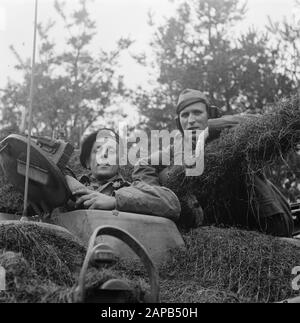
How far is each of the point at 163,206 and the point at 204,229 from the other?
0.33 meters

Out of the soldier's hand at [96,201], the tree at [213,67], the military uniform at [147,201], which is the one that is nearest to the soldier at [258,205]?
the military uniform at [147,201]

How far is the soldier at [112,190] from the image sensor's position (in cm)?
458

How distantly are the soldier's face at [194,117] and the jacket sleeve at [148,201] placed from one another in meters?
1.22

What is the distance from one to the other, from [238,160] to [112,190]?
3.22 ft

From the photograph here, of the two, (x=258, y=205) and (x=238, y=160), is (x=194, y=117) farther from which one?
(x=258, y=205)

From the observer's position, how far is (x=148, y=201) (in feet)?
15.1

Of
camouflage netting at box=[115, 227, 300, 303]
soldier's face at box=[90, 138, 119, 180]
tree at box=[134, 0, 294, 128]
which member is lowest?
camouflage netting at box=[115, 227, 300, 303]

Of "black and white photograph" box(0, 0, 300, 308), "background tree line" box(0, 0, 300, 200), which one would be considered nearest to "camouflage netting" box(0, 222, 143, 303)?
"black and white photograph" box(0, 0, 300, 308)

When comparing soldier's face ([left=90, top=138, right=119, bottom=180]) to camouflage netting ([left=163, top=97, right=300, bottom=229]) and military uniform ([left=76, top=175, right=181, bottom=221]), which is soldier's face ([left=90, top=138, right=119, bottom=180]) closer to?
military uniform ([left=76, top=175, right=181, bottom=221])

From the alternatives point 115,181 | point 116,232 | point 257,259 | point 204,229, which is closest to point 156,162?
point 115,181

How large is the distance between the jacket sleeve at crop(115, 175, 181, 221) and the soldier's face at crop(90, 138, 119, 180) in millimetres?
445

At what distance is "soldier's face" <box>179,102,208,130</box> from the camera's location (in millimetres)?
5836

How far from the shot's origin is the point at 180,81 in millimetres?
17328
